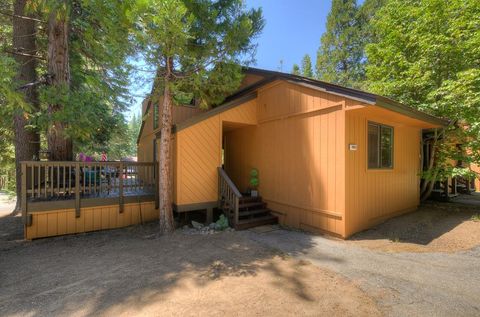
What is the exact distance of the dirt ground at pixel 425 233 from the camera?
489cm

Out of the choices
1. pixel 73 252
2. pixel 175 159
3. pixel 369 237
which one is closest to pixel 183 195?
pixel 175 159

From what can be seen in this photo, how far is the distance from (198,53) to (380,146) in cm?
533

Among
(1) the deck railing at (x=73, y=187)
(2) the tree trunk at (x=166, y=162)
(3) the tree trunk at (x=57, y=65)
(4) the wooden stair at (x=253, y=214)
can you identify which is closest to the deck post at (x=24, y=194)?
(1) the deck railing at (x=73, y=187)

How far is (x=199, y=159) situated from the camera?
6738 mm

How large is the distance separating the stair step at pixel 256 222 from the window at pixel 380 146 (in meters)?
2.98

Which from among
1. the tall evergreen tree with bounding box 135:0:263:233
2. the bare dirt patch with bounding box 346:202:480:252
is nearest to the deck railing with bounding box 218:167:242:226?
the tall evergreen tree with bounding box 135:0:263:233

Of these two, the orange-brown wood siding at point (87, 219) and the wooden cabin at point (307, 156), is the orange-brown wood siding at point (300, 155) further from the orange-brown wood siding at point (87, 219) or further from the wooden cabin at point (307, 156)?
Answer: the orange-brown wood siding at point (87, 219)

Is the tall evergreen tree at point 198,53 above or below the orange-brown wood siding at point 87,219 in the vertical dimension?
above

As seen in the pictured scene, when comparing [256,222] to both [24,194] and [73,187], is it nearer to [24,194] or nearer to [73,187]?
[73,187]

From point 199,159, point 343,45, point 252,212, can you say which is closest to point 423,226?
point 252,212

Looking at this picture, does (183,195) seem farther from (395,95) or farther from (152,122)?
(395,95)

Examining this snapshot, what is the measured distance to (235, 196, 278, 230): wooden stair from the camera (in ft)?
20.9

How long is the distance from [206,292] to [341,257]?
8.50 feet

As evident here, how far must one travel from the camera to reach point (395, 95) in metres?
8.95
